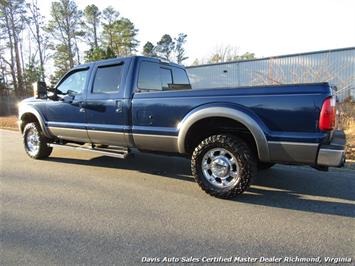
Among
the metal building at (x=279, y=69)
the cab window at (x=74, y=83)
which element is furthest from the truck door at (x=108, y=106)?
the metal building at (x=279, y=69)

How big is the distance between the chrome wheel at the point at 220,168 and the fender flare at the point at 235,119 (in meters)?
0.41

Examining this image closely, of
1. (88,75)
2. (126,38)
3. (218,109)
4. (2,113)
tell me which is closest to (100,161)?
(88,75)

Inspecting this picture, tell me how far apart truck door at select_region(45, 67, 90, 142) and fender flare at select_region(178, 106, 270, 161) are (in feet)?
7.60

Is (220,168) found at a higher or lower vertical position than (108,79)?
lower

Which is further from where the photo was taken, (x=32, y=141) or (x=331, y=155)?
(x=32, y=141)

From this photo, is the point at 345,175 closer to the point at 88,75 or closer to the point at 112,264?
the point at 112,264

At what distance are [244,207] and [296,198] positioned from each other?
0.84m

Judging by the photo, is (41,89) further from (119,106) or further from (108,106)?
(119,106)

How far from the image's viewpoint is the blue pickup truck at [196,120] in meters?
3.58

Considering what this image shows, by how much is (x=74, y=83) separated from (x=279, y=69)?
1559 centimetres

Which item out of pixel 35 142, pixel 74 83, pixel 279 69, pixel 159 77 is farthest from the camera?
pixel 279 69

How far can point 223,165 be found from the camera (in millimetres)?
4184

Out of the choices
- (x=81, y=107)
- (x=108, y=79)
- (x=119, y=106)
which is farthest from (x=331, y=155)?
(x=81, y=107)

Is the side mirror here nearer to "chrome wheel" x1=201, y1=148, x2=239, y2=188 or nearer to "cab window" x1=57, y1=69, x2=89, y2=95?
"cab window" x1=57, y1=69, x2=89, y2=95
